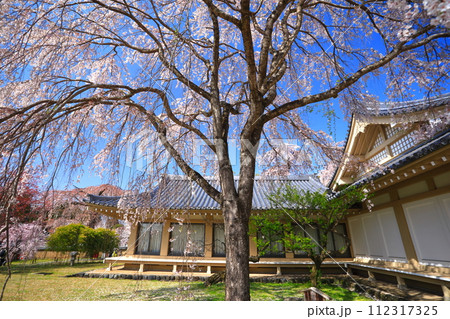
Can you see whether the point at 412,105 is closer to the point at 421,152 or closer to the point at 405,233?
the point at 421,152

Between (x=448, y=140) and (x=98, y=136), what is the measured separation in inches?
206

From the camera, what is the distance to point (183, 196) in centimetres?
289

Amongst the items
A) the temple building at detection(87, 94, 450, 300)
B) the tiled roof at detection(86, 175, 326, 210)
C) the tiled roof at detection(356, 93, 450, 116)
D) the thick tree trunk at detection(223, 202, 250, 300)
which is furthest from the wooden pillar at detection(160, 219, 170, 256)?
the tiled roof at detection(356, 93, 450, 116)

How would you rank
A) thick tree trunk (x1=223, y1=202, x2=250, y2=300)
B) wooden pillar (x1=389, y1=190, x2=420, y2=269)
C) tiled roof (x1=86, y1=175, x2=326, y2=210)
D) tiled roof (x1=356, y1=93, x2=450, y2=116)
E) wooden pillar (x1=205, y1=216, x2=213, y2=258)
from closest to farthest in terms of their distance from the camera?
thick tree trunk (x1=223, y1=202, x2=250, y2=300) < tiled roof (x1=86, y1=175, x2=326, y2=210) < tiled roof (x1=356, y1=93, x2=450, y2=116) < wooden pillar (x1=389, y1=190, x2=420, y2=269) < wooden pillar (x1=205, y1=216, x2=213, y2=258)

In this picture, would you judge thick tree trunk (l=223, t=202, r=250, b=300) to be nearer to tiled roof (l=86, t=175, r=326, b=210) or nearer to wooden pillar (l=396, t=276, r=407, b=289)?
tiled roof (l=86, t=175, r=326, b=210)

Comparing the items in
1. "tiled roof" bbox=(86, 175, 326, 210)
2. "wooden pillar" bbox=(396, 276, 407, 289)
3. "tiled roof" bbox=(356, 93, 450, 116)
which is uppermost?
"tiled roof" bbox=(356, 93, 450, 116)

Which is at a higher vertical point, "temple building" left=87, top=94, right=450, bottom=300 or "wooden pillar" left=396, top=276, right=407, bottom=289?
"temple building" left=87, top=94, right=450, bottom=300

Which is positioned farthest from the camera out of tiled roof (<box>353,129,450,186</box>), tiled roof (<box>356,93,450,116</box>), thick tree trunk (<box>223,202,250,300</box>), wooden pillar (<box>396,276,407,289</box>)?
wooden pillar (<box>396,276,407,289</box>)

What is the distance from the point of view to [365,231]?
7254 millimetres

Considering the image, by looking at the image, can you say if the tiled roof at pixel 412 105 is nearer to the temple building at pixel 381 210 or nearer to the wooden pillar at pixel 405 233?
the temple building at pixel 381 210

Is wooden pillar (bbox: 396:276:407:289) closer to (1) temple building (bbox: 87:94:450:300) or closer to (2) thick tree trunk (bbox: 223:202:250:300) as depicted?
(1) temple building (bbox: 87:94:450:300)

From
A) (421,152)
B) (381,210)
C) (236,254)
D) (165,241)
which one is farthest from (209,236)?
(421,152)

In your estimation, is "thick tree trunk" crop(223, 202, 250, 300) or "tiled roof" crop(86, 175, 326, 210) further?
"tiled roof" crop(86, 175, 326, 210)

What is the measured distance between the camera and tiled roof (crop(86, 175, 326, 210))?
2.65 meters
